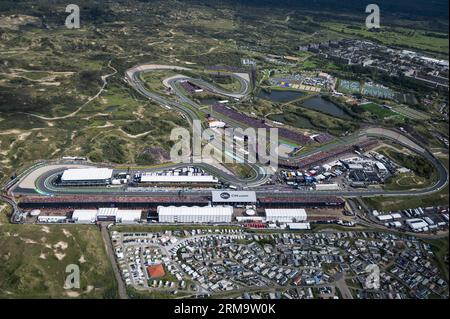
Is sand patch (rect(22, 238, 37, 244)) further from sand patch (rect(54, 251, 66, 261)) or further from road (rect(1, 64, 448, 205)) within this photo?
road (rect(1, 64, 448, 205))

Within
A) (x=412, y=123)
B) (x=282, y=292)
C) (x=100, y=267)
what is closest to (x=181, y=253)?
(x=100, y=267)

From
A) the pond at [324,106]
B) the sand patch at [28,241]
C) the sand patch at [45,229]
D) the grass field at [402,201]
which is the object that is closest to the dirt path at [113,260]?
the sand patch at [45,229]

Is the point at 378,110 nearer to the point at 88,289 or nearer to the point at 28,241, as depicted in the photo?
the point at 88,289

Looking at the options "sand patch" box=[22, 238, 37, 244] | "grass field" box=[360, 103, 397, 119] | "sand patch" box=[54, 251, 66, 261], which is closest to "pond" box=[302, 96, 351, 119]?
"grass field" box=[360, 103, 397, 119]

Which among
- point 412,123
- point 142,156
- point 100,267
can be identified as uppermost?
point 412,123

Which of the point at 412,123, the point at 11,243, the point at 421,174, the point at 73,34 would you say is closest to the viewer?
the point at 11,243

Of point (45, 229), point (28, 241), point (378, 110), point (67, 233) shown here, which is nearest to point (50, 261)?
point (28, 241)
